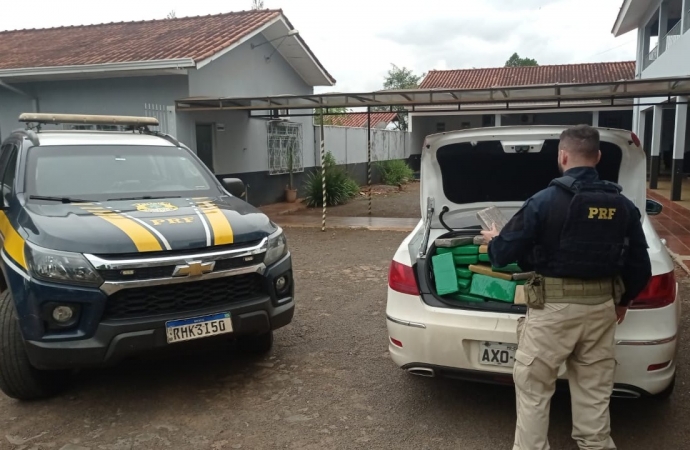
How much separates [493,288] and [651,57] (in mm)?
18024

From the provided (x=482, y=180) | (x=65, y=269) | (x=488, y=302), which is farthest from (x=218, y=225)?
(x=482, y=180)

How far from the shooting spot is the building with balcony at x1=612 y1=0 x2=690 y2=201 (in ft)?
42.0

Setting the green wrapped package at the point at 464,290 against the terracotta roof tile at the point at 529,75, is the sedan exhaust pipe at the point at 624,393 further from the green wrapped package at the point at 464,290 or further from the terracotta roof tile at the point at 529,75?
the terracotta roof tile at the point at 529,75

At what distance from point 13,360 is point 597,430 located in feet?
11.3

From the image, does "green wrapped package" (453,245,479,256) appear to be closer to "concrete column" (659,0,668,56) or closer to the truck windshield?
→ the truck windshield

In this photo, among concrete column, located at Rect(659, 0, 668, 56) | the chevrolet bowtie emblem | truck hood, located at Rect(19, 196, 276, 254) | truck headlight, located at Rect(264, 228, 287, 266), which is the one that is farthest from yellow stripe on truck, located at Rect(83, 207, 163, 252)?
concrete column, located at Rect(659, 0, 668, 56)

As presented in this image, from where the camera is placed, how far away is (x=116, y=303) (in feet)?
11.4

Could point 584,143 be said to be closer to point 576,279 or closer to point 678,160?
point 576,279

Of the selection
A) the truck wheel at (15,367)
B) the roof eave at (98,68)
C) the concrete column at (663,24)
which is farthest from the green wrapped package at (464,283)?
the concrete column at (663,24)

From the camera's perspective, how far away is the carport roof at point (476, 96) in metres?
9.68

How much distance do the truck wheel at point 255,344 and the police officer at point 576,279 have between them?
227 cm

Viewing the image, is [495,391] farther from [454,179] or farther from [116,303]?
[116,303]

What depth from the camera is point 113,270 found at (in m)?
3.43

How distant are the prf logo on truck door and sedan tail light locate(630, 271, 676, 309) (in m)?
0.70
